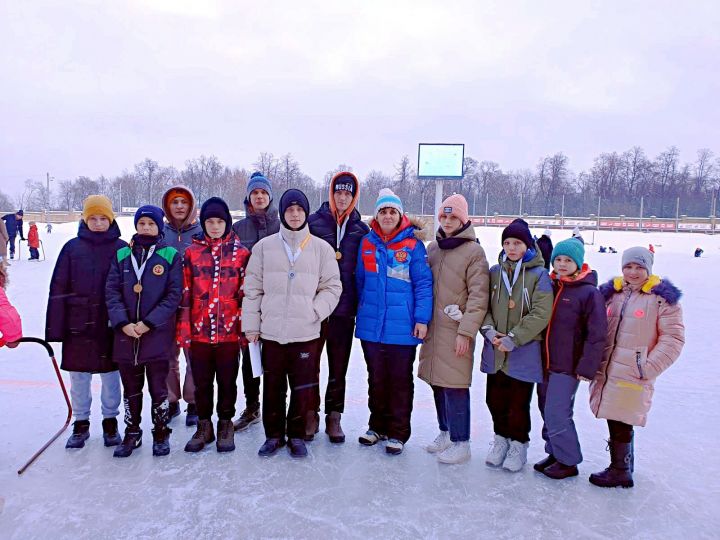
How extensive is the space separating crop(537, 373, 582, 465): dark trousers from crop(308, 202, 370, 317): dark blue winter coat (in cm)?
145

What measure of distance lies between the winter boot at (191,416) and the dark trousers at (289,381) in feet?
A: 2.47

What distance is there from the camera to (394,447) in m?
3.33

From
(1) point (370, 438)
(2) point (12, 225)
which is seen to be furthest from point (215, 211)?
(2) point (12, 225)

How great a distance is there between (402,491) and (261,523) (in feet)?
2.81

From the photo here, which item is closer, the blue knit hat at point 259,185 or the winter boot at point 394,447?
the winter boot at point 394,447

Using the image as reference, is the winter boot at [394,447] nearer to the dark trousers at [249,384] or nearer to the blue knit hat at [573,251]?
the dark trousers at [249,384]

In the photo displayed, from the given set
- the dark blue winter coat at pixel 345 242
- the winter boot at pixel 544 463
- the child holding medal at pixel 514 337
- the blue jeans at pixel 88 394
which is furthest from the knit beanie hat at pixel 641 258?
the blue jeans at pixel 88 394

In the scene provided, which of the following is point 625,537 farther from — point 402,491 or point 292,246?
point 292,246

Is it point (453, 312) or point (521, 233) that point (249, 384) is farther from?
point (521, 233)

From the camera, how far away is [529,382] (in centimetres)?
311

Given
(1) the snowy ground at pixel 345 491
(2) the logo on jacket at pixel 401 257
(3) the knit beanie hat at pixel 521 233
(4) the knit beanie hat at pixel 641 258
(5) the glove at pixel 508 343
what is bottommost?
(1) the snowy ground at pixel 345 491

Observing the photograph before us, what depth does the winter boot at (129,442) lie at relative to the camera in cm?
318

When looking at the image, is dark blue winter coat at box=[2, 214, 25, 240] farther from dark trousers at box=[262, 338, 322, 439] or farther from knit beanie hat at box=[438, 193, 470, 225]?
knit beanie hat at box=[438, 193, 470, 225]

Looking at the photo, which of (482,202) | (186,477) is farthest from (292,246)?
(482,202)
